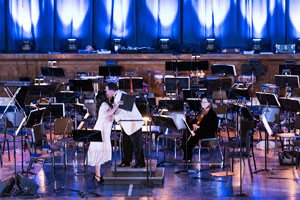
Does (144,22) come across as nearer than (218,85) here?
No

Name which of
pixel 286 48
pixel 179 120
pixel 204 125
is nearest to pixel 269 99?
pixel 204 125

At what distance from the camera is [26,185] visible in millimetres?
12273

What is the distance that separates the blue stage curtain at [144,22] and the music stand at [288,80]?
24.4 feet

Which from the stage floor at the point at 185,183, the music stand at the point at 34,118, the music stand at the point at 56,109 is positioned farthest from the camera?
the music stand at the point at 56,109

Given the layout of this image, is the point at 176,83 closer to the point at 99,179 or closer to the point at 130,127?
the point at 130,127

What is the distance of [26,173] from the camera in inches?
547

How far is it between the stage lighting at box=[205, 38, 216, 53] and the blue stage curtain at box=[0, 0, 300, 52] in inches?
21.2

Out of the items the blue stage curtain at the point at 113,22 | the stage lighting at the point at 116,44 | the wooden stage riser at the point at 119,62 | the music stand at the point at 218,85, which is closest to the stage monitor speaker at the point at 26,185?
the music stand at the point at 218,85

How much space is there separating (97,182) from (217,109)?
155 inches

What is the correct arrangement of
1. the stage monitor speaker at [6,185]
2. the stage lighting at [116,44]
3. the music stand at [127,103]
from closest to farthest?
1. the stage monitor speaker at [6,185]
2. the music stand at [127,103]
3. the stage lighting at [116,44]

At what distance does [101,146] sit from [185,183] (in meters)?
1.64

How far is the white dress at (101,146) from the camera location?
1302 centimetres

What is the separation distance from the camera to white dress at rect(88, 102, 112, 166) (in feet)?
42.7

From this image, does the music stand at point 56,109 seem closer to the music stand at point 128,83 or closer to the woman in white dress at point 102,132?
the music stand at point 128,83
